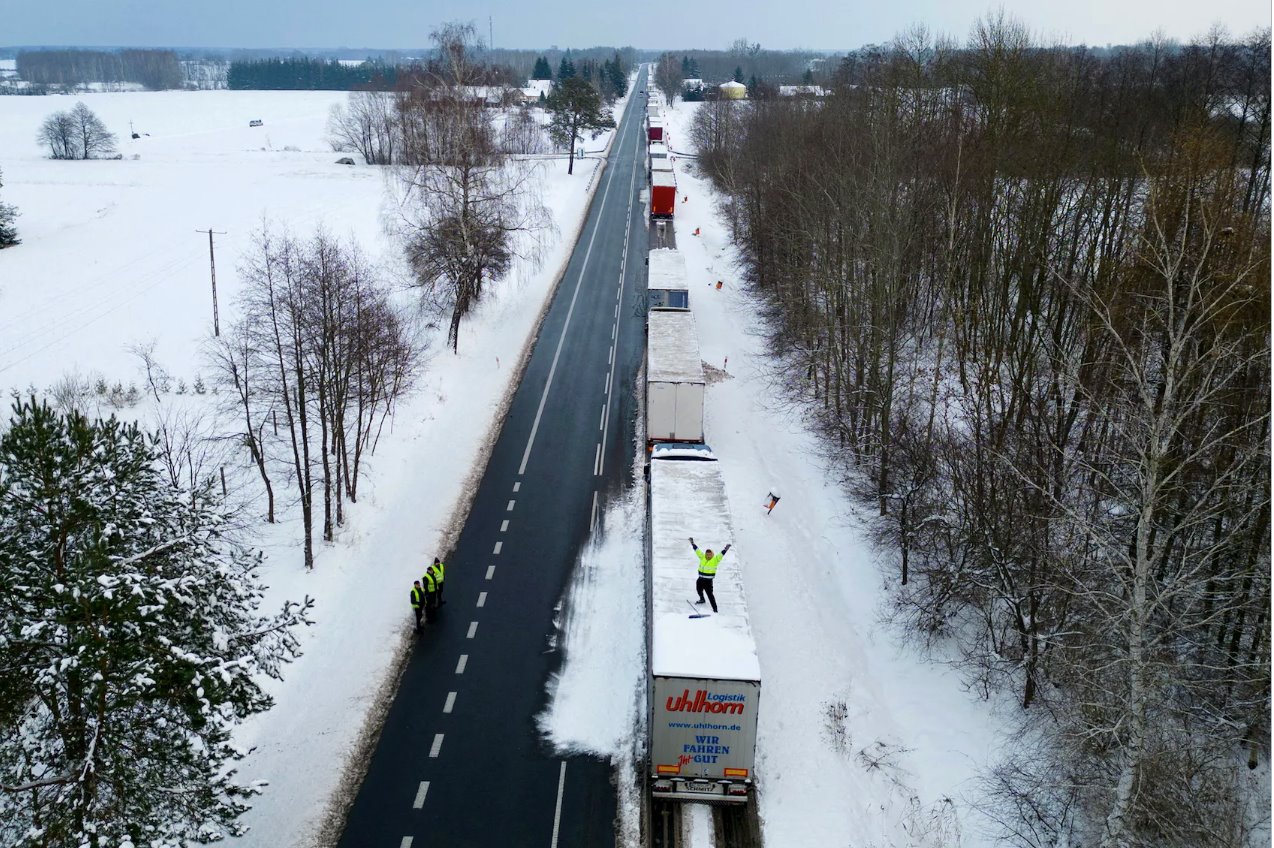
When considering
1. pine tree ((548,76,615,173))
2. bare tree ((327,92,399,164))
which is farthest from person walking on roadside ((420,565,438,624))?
bare tree ((327,92,399,164))

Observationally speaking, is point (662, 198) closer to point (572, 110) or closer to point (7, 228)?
point (572, 110)

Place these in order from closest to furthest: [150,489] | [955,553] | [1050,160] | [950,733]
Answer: [150,489] < [950,733] < [955,553] < [1050,160]

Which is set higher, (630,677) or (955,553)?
(955,553)

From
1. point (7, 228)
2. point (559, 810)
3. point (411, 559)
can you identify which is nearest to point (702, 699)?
point (559, 810)

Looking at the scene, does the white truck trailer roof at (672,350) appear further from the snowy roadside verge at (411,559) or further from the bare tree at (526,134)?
the bare tree at (526,134)

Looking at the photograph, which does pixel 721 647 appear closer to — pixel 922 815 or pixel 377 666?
→ pixel 922 815

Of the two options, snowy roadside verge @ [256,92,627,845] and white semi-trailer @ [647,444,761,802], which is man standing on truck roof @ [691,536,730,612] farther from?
snowy roadside verge @ [256,92,627,845]

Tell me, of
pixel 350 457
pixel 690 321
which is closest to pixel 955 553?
pixel 690 321
